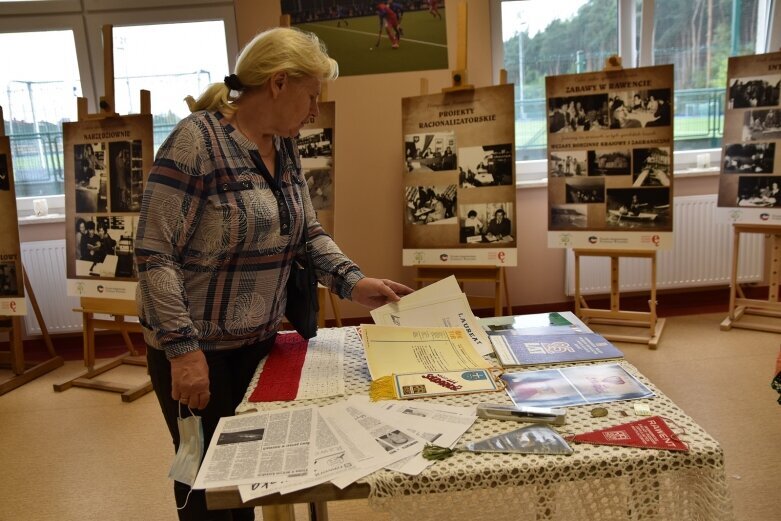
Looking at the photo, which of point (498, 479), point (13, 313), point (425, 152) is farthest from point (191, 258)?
point (13, 313)

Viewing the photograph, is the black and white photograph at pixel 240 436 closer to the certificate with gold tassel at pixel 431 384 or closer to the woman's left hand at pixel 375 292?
the certificate with gold tassel at pixel 431 384

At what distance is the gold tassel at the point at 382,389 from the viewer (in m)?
1.25

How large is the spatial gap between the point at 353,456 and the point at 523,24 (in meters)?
3.78

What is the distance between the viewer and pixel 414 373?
1.35 m

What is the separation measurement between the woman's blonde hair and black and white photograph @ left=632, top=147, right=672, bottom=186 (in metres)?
2.62

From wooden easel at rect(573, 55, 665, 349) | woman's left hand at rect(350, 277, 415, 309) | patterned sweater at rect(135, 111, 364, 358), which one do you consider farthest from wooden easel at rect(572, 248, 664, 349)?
patterned sweater at rect(135, 111, 364, 358)

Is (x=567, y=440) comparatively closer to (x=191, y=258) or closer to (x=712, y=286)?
(x=191, y=258)

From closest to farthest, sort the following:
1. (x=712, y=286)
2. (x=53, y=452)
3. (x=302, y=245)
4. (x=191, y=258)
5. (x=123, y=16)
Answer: (x=191, y=258), (x=302, y=245), (x=53, y=452), (x=123, y=16), (x=712, y=286)

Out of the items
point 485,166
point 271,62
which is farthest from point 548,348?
point 485,166

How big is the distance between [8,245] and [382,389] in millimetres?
3102

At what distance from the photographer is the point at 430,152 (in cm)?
358

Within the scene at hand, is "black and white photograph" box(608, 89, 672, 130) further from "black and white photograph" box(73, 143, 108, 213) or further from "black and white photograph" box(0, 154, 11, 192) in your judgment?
"black and white photograph" box(0, 154, 11, 192)

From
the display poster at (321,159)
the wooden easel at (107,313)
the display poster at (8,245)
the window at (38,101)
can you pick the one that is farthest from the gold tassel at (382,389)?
the window at (38,101)

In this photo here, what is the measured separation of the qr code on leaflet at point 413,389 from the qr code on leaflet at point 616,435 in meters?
0.37
